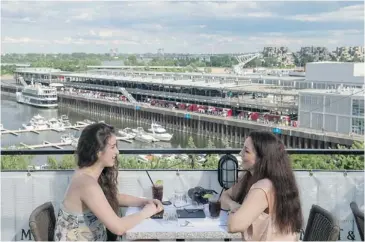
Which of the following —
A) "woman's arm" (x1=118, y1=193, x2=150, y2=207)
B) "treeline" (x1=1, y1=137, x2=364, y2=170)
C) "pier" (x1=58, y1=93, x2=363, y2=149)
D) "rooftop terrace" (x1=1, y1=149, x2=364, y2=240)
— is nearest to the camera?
"woman's arm" (x1=118, y1=193, x2=150, y2=207)

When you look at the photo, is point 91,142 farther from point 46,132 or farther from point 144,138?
point 46,132

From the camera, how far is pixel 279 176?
1146 millimetres

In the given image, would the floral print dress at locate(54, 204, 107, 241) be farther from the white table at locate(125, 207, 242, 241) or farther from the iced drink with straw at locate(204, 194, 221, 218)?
the iced drink with straw at locate(204, 194, 221, 218)

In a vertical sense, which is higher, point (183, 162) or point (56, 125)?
point (183, 162)

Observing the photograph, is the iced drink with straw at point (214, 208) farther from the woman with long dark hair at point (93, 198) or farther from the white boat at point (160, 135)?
the white boat at point (160, 135)

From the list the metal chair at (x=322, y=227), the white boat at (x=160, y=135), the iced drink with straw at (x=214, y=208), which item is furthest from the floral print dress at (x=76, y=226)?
the white boat at (x=160, y=135)

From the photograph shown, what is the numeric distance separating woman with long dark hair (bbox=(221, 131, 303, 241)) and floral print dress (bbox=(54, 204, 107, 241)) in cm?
33

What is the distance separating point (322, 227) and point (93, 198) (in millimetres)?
567

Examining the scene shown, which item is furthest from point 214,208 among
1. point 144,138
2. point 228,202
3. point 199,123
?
point 199,123

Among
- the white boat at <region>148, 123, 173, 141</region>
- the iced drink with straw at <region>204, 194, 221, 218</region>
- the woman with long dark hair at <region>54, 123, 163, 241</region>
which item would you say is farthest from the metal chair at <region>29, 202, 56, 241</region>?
the white boat at <region>148, 123, 173, 141</region>

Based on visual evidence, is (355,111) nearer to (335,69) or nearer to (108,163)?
(335,69)

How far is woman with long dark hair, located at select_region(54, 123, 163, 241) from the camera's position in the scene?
3.85ft

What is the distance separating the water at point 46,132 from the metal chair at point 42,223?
11196 mm

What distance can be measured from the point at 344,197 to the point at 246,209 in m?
0.89
